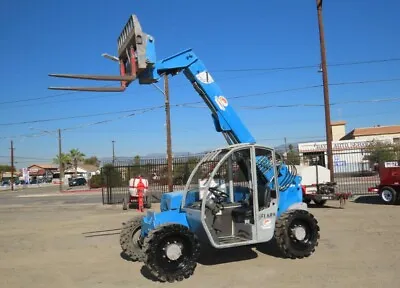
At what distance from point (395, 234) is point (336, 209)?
18.5 feet

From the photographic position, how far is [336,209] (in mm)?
15219

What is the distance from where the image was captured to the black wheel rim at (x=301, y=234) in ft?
25.0

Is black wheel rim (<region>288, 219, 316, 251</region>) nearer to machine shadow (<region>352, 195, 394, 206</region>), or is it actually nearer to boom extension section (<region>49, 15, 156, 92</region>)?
boom extension section (<region>49, 15, 156, 92</region>)

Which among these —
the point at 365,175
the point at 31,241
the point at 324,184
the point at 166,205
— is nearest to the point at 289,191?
the point at 166,205

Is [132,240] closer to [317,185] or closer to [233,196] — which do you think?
[233,196]

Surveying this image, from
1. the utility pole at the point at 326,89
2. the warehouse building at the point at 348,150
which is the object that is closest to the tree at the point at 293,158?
the warehouse building at the point at 348,150

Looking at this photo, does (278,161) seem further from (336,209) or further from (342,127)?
(342,127)

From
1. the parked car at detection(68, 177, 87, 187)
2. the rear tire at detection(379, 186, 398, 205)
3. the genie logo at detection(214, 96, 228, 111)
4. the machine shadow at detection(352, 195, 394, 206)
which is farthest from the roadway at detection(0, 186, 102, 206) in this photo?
the parked car at detection(68, 177, 87, 187)

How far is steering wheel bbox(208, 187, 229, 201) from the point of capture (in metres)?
7.72

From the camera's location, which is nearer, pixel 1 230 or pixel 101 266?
pixel 101 266

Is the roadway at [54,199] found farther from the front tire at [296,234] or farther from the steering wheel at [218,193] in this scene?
the front tire at [296,234]

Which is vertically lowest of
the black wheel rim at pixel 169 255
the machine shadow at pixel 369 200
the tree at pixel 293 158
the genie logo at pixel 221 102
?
the machine shadow at pixel 369 200

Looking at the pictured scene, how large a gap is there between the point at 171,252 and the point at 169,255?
55mm

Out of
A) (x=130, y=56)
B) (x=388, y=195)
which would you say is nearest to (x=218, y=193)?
(x=130, y=56)
